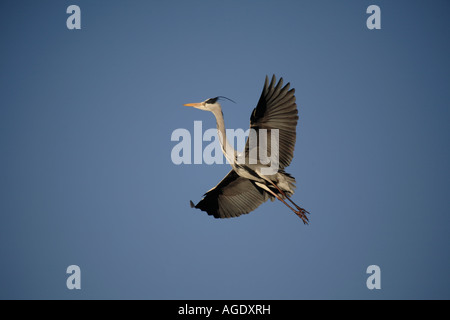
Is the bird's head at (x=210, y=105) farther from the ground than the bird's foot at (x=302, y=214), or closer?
farther from the ground

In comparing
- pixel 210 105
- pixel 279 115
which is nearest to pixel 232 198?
pixel 210 105

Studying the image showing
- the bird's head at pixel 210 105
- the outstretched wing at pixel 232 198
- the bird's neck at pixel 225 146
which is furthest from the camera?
the outstretched wing at pixel 232 198

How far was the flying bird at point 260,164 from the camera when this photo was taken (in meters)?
7.13

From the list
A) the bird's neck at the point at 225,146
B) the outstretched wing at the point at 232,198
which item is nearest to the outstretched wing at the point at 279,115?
the bird's neck at the point at 225,146

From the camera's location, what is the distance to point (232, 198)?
917 cm

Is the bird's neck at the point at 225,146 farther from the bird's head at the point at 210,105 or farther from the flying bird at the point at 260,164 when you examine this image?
the bird's head at the point at 210,105

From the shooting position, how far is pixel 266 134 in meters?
7.42

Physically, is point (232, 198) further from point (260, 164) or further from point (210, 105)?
point (210, 105)

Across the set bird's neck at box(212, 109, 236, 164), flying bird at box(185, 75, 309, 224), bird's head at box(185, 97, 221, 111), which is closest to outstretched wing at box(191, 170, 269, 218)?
flying bird at box(185, 75, 309, 224)

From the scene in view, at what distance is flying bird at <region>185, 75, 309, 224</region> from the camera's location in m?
7.13

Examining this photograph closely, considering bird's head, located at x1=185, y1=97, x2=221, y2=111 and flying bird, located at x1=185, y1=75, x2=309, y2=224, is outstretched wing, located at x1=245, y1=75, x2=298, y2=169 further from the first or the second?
bird's head, located at x1=185, y1=97, x2=221, y2=111
